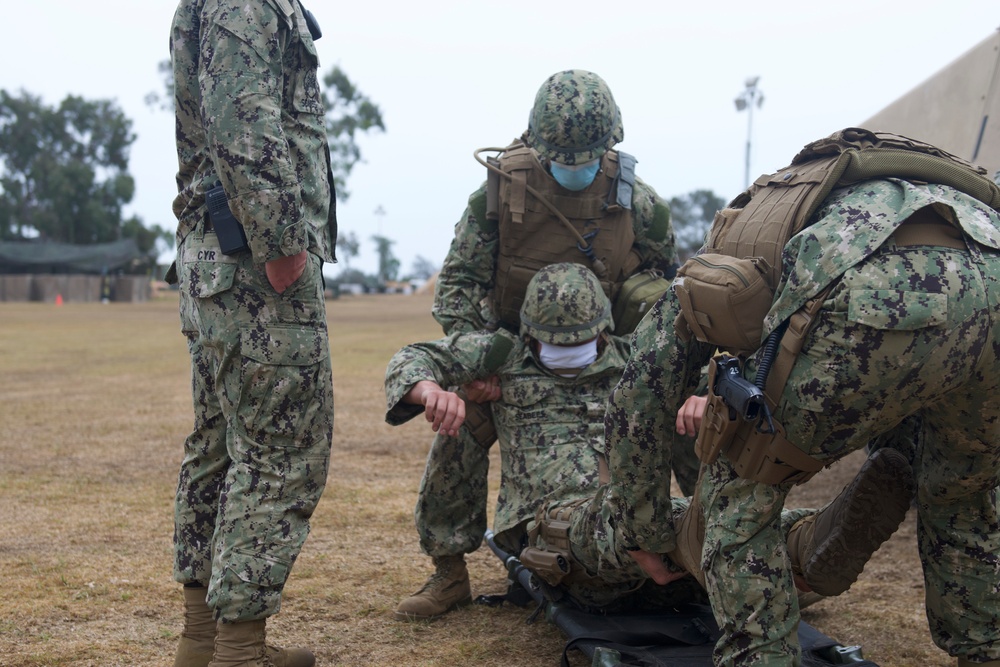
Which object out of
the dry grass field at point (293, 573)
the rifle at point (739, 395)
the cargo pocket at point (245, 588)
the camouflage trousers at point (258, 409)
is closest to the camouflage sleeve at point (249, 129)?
the camouflage trousers at point (258, 409)

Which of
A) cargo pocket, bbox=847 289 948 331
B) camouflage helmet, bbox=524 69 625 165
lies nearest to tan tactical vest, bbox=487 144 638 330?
camouflage helmet, bbox=524 69 625 165

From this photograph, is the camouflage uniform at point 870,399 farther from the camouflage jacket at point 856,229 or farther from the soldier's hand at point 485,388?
the soldier's hand at point 485,388

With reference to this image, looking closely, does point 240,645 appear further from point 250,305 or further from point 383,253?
point 383,253

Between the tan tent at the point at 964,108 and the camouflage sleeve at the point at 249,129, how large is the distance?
4.53 m

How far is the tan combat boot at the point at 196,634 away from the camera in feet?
11.0

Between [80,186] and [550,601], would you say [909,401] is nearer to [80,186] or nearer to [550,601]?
[550,601]

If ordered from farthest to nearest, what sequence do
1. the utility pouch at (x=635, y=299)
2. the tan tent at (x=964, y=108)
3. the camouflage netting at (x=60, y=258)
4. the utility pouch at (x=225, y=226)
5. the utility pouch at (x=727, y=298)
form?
the camouflage netting at (x=60, y=258), the tan tent at (x=964, y=108), the utility pouch at (x=635, y=299), the utility pouch at (x=225, y=226), the utility pouch at (x=727, y=298)

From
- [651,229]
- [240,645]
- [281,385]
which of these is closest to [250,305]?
[281,385]

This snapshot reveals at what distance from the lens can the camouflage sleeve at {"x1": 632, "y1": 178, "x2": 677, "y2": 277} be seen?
4.52m

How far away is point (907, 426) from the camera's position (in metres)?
3.00

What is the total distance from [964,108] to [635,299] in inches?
140

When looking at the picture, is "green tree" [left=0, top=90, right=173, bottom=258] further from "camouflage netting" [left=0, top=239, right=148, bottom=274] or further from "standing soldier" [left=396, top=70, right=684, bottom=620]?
"standing soldier" [left=396, top=70, right=684, bottom=620]

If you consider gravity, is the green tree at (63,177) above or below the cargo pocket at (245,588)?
above

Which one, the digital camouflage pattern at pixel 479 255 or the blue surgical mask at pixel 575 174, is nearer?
the blue surgical mask at pixel 575 174
